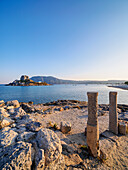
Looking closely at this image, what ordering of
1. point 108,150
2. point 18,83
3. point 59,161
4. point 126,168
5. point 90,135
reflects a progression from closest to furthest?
1. point 59,161
2. point 126,168
3. point 90,135
4. point 108,150
5. point 18,83

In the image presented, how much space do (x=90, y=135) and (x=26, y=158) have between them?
110 inches

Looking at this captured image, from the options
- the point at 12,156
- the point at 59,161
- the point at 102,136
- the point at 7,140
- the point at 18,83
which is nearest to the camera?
the point at 12,156

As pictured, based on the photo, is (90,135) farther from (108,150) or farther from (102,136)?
(102,136)

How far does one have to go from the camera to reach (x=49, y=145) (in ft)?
9.90

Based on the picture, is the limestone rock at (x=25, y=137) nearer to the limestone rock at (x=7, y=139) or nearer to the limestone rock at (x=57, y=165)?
the limestone rock at (x=7, y=139)

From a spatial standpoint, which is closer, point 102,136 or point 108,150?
point 108,150

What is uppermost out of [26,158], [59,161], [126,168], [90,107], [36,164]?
[90,107]

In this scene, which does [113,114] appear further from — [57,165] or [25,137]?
[25,137]

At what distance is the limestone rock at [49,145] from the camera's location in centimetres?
283

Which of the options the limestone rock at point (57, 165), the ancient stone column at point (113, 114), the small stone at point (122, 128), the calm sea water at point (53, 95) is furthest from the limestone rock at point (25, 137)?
the calm sea water at point (53, 95)

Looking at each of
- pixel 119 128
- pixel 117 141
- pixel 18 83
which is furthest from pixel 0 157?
pixel 18 83

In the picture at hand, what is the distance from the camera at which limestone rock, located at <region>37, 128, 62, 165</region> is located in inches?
112

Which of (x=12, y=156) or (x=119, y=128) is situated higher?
(x=12, y=156)

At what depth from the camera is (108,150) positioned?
4484 mm
